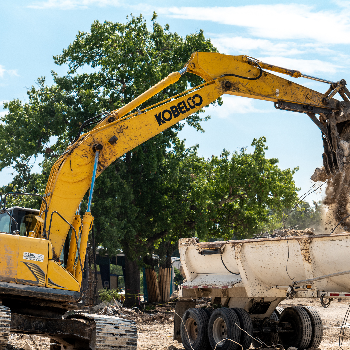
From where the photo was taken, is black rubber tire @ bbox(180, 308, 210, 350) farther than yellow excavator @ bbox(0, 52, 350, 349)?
Answer: Yes

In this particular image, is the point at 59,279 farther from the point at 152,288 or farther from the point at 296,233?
the point at 152,288

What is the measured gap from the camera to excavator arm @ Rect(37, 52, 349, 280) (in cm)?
888

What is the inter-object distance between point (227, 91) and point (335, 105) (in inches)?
117

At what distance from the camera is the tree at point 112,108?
74.3 ft

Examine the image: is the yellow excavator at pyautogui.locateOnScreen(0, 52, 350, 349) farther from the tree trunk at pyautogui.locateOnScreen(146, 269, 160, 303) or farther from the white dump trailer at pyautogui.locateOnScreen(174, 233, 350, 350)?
→ the tree trunk at pyautogui.locateOnScreen(146, 269, 160, 303)

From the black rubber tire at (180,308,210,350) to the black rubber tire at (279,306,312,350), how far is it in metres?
1.68

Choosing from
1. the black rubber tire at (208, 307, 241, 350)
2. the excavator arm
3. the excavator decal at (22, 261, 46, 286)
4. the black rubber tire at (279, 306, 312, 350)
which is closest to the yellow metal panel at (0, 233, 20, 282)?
the excavator decal at (22, 261, 46, 286)

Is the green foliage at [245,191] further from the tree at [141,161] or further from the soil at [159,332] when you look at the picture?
the soil at [159,332]

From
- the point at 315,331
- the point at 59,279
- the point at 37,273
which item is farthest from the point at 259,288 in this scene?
the point at 37,273

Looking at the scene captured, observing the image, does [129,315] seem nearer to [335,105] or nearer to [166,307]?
[166,307]

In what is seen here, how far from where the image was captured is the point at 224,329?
35.4ft

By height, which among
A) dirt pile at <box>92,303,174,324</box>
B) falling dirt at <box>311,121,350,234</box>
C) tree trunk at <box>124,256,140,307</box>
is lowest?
dirt pile at <box>92,303,174,324</box>

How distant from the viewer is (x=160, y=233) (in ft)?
81.9

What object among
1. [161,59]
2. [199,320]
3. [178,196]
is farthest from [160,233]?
[199,320]
